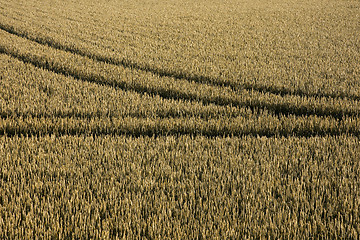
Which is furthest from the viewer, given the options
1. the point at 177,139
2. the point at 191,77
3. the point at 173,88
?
the point at 191,77

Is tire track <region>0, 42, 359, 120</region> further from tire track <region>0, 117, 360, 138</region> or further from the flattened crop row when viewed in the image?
tire track <region>0, 117, 360, 138</region>

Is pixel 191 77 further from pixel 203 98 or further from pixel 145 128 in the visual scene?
pixel 145 128

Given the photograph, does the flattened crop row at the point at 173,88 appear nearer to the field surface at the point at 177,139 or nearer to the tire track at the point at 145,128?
the field surface at the point at 177,139

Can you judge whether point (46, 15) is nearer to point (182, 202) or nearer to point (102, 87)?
point (102, 87)

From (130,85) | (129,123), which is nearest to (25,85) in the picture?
(130,85)

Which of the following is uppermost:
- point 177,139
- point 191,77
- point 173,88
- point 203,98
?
point 191,77

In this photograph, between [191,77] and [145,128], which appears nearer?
[145,128]

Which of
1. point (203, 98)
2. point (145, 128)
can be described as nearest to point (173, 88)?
point (203, 98)

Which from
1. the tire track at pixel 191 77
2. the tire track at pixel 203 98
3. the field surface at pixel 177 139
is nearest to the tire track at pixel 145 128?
the field surface at pixel 177 139
